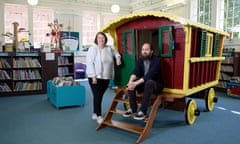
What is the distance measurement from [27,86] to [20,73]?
38 centimetres

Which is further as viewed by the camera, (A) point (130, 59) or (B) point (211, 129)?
(A) point (130, 59)

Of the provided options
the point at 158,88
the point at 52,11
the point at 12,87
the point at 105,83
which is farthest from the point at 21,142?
the point at 52,11

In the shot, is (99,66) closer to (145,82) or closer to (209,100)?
(145,82)

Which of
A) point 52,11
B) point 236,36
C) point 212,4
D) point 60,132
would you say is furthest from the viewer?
point 52,11

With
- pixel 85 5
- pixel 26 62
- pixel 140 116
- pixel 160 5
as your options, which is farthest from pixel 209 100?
pixel 85 5

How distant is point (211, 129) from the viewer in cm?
316

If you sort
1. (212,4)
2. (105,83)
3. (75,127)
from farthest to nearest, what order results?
1. (212,4)
2. (105,83)
3. (75,127)

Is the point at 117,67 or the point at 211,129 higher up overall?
the point at 117,67

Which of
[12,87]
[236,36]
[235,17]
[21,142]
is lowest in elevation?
[21,142]

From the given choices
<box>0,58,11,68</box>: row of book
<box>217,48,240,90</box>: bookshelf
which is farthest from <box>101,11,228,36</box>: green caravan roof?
<box>0,58,11,68</box>: row of book

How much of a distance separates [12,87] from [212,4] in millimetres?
6273

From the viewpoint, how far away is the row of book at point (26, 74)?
5664 millimetres

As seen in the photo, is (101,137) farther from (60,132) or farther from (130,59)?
(130,59)

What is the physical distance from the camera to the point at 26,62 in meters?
5.75
